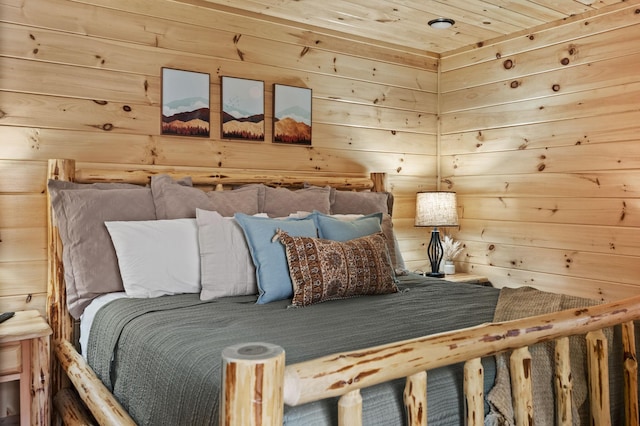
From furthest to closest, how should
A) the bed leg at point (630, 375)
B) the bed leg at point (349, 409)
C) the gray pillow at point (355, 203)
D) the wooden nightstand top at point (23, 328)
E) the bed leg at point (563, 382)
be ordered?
the gray pillow at point (355, 203), the wooden nightstand top at point (23, 328), the bed leg at point (630, 375), the bed leg at point (563, 382), the bed leg at point (349, 409)

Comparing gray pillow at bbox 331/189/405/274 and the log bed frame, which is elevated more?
gray pillow at bbox 331/189/405/274

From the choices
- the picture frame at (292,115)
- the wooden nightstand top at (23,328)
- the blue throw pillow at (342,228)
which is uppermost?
the picture frame at (292,115)

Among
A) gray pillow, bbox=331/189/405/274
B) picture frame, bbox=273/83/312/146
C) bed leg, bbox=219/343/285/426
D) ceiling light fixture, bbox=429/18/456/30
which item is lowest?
bed leg, bbox=219/343/285/426

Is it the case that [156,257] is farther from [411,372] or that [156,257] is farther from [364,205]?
[411,372]

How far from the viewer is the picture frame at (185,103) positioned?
113 inches

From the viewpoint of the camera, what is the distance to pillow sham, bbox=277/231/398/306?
2203mm

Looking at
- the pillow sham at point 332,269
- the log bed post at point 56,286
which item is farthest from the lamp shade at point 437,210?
the log bed post at point 56,286

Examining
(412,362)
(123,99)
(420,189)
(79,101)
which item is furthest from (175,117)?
(412,362)

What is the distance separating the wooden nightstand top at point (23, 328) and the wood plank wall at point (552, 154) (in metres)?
2.75

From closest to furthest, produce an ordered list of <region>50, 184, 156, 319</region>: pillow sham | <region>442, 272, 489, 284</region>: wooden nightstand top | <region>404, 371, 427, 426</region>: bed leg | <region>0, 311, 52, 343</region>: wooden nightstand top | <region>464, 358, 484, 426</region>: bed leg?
<region>404, 371, 427, 426</region>: bed leg, <region>464, 358, 484, 426</region>: bed leg, <region>0, 311, 52, 343</region>: wooden nightstand top, <region>50, 184, 156, 319</region>: pillow sham, <region>442, 272, 489, 284</region>: wooden nightstand top

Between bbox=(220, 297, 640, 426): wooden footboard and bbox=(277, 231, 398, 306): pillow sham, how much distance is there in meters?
0.94

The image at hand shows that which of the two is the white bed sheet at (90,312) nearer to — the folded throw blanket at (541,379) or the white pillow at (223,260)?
the white pillow at (223,260)

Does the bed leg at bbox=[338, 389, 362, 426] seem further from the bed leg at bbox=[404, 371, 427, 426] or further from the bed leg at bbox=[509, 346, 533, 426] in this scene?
the bed leg at bbox=[509, 346, 533, 426]

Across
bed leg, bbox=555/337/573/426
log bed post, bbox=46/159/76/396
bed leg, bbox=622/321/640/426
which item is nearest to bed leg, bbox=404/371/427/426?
bed leg, bbox=555/337/573/426
